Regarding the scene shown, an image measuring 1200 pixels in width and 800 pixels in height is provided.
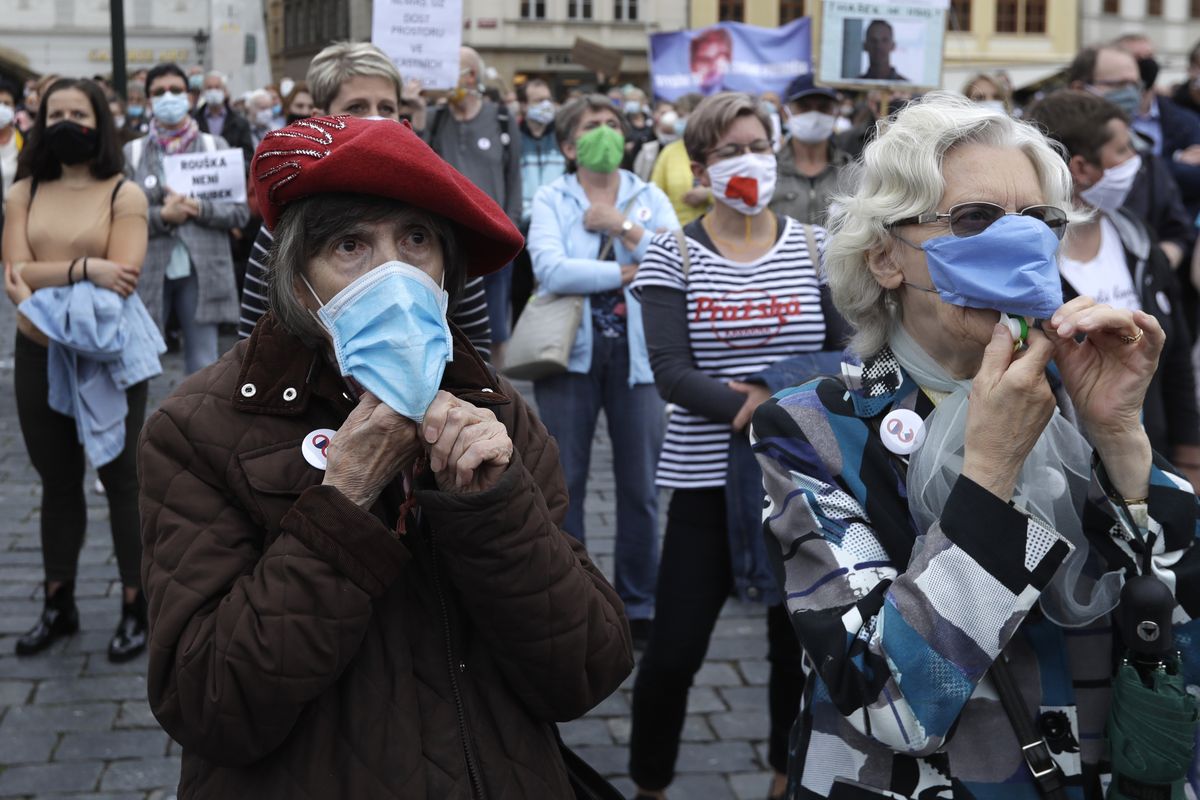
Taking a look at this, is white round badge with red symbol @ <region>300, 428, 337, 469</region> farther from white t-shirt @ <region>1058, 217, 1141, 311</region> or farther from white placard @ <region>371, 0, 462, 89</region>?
white placard @ <region>371, 0, 462, 89</region>

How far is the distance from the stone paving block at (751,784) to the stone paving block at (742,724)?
0.28 m

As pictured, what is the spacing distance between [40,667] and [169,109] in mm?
3412

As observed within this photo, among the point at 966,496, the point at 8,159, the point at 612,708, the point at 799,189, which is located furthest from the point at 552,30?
the point at 966,496

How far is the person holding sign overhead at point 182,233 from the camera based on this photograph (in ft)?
23.5

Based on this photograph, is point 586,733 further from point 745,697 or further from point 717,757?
point 745,697

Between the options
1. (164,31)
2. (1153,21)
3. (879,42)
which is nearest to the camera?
(879,42)

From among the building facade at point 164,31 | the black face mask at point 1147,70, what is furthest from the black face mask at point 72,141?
the building facade at point 164,31

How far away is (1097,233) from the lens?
4.64 metres

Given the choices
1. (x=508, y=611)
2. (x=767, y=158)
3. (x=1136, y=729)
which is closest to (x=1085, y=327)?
(x=1136, y=729)

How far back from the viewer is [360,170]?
2039 millimetres

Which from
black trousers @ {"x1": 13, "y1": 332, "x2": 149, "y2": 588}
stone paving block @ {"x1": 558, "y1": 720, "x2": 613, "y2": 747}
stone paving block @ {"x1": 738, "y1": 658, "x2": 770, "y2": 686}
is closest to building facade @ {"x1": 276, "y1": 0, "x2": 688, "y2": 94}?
black trousers @ {"x1": 13, "y1": 332, "x2": 149, "y2": 588}

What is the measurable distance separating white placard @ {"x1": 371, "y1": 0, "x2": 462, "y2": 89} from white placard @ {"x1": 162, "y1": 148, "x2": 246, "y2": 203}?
3.37 feet

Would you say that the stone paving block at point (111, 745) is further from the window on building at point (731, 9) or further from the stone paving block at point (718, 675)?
the window on building at point (731, 9)

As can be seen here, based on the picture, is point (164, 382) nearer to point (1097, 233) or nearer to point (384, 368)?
point (1097, 233)
